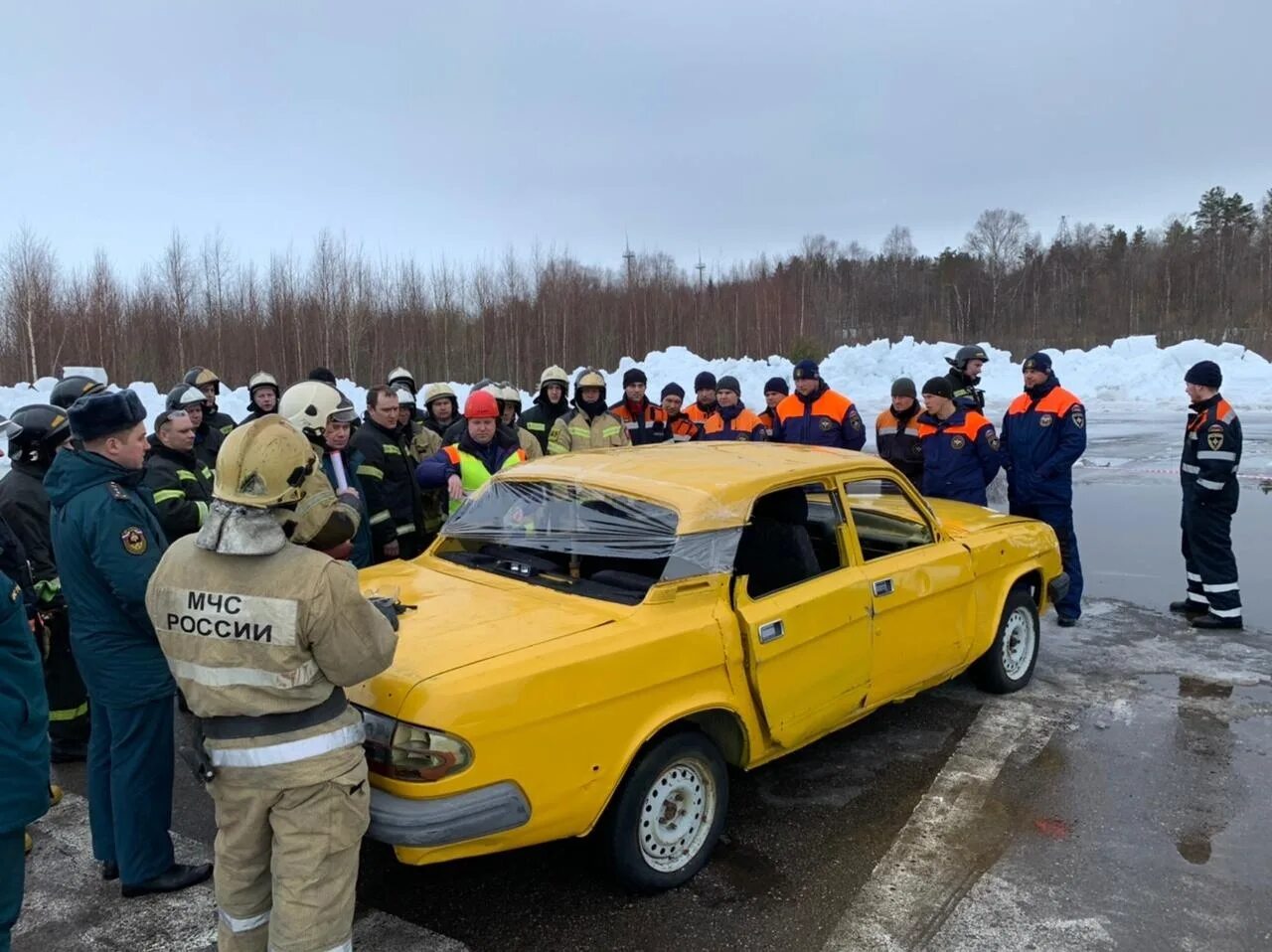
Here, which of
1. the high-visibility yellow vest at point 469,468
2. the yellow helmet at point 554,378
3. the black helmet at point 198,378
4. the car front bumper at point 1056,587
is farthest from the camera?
the yellow helmet at point 554,378

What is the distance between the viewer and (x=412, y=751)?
2.75 meters

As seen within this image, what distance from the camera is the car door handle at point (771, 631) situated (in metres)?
3.51

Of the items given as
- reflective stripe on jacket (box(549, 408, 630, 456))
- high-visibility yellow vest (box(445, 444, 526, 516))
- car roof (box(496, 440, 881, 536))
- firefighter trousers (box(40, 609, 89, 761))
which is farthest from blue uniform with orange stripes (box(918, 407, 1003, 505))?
firefighter trousers (box(40, 609, 89, 761))

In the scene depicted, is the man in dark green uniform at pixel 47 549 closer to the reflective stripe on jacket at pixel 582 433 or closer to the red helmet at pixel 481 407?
the red helmet at pixel 481 407

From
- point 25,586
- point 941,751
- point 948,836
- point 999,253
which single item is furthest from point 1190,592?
point 999,253

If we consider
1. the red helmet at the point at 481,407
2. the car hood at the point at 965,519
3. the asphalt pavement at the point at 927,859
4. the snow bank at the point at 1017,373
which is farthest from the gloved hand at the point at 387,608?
the snow bank at the point at 1017,373

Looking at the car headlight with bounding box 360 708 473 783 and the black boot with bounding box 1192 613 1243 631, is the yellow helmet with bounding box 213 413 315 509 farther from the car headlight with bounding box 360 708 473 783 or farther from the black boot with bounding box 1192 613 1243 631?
the black boot with bounding box 1192 613 1243 631

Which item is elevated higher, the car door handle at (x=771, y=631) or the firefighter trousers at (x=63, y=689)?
the car door handle at (x=771, y=631)

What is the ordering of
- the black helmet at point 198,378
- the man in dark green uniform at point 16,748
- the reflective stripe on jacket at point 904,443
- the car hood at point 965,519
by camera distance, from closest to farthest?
the man in dark green uniform at point 16,748
the car hood at point 965,519
the reflective stripe on jacket at point 904,443
the black helmet at point 198,378

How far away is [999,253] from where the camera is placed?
7131cm


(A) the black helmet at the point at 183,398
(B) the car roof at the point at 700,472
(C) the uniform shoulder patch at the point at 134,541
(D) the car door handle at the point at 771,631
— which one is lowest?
(D) the car door handle at the point at 771,631

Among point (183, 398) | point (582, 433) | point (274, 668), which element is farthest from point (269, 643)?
point (582, 433)

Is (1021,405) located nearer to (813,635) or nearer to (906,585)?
(906,585)

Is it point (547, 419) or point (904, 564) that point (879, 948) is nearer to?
point (904, 564)
